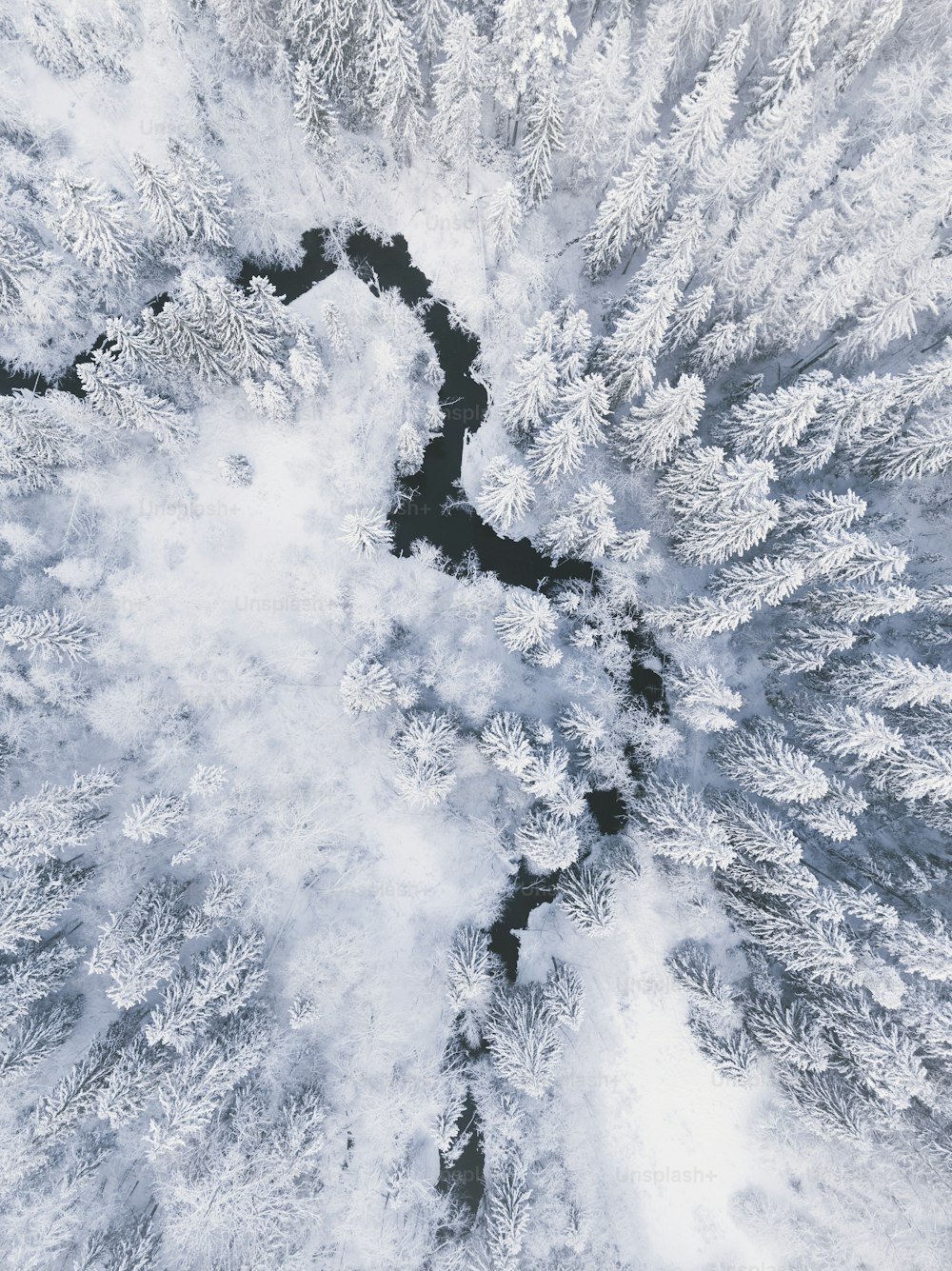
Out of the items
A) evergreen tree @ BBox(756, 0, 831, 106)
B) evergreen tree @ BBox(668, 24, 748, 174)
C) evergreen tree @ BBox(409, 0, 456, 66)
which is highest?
evergreen tree @ BBox(756, 0, 831, 106)

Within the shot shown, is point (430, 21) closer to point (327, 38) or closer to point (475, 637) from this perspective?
point (327, 38)

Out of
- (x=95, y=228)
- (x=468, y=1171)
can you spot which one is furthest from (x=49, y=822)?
(x=95, y=228)

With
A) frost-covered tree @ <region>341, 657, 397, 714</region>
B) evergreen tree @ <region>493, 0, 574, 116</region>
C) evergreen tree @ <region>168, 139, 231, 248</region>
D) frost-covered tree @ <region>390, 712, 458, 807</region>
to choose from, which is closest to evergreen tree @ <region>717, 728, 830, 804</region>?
frost-covered tree @ <region>390, 712, 458, 807</region>

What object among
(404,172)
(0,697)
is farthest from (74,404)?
(404,172)

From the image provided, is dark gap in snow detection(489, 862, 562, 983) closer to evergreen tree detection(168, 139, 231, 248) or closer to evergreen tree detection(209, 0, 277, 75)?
evergreen tree detection(168, 139, 231, 248)

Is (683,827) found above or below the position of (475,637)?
above

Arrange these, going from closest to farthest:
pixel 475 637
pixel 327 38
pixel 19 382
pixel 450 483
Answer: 1. pixel 327 38
2. pixel 475 637
3. pixel 19 382
4. pixel 450 483
